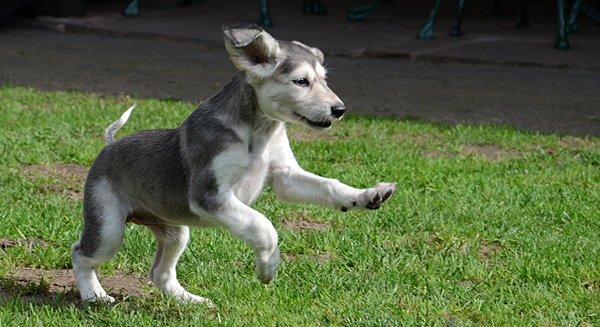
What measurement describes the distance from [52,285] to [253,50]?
5.15ft

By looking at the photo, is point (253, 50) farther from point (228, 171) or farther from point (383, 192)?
point (383, 192)

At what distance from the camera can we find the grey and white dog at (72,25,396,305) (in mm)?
2980

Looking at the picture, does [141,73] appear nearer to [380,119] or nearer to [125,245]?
[380,119]

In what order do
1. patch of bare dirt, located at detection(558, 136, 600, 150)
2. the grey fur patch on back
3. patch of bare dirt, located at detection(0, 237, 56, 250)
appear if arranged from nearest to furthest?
1. the grey fur patch on back
2. patch of bare dirt, located at detection(0, 237, 56, 250)
3. patch of bare dirt, located at detection(558, 136, 600, 150)

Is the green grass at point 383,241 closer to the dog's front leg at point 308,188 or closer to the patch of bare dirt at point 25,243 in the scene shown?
the patch of bare dirt at point 25,243

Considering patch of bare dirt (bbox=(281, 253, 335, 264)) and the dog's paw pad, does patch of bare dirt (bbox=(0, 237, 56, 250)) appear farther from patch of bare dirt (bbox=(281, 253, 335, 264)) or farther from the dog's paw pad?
the dog's paw pad

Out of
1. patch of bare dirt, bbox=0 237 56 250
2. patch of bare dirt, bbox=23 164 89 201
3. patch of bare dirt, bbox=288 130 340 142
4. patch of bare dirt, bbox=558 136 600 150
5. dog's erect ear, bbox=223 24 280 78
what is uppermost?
dog's erect ear, bbox=223 24 280 78

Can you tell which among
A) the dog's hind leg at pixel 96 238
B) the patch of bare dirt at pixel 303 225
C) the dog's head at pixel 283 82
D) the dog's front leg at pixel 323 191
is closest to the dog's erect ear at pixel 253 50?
the dog's head at pixel 283 82

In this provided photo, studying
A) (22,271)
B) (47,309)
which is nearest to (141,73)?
(22,271)

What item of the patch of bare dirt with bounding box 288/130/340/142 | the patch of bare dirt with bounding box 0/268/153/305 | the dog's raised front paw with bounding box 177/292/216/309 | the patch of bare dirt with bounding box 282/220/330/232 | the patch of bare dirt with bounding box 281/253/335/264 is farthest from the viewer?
the patch of bare dirt with bounding box 288/130/340/142

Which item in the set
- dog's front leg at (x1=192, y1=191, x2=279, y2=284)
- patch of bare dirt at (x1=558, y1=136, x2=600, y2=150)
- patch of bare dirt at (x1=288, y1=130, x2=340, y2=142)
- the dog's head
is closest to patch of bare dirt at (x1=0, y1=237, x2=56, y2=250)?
dog's front leg at (x1=192, y1=191, x2=279, y2=284)

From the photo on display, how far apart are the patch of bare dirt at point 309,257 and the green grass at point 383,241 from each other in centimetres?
1

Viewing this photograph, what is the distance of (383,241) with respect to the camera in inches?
159

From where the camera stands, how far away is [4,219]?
4.19 meters
